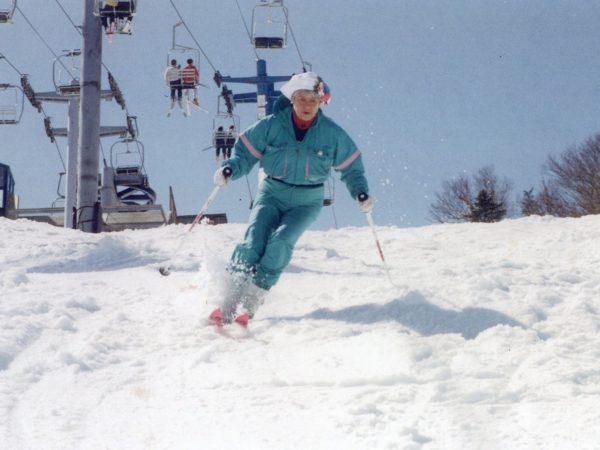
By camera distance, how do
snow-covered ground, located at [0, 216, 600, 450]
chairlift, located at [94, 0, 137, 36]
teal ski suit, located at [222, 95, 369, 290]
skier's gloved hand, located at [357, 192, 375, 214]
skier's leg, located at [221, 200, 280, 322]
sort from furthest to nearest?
chairlift, located at [94, 0, 137, 36]
skier's gloved hand, located at [357, 192, 375, 214]
teal ski suit, located at [222, 95, 369, 290]
skier's leg, located at [221, 200, 280, 322]
snow-covered ground, located at [0, 216, 600, 450]

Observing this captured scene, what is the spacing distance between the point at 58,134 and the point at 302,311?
2742cm

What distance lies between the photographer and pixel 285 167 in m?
5.03

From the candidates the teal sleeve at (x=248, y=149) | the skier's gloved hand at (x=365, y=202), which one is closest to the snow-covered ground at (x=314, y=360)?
the skier's gloved hand at (x=365, y=202)

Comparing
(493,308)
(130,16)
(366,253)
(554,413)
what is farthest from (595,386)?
(130,16)

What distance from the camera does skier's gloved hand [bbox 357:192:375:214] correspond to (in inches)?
210

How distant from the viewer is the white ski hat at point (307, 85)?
4973 mm

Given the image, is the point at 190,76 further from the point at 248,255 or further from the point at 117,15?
the point at 248,255

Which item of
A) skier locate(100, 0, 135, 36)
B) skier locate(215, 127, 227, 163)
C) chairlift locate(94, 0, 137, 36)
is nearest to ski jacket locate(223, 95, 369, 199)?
chairlift locate(94, 0, 137, 36)

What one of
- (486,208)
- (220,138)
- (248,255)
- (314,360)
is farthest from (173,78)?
(486,208)

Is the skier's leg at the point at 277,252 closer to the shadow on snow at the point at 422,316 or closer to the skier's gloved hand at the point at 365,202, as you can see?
the shadow on snow at the point at 422,316

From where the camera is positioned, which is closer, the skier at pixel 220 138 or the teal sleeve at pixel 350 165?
the teal sleeve at pixel 350 165

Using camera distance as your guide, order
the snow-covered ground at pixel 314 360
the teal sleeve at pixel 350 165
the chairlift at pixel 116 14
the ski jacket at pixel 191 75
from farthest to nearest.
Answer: the ski jacket at pixel 191 75 → the chairlift at pixel 116 14 → the teal sleeve at pixel 350 165 → the snow-covered ground at pixel 314 360

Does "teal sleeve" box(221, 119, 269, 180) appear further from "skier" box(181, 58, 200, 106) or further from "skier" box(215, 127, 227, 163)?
"skier" box(215, 127, 227, 163)

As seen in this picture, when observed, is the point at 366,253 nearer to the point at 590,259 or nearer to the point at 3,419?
the point at 590,259
